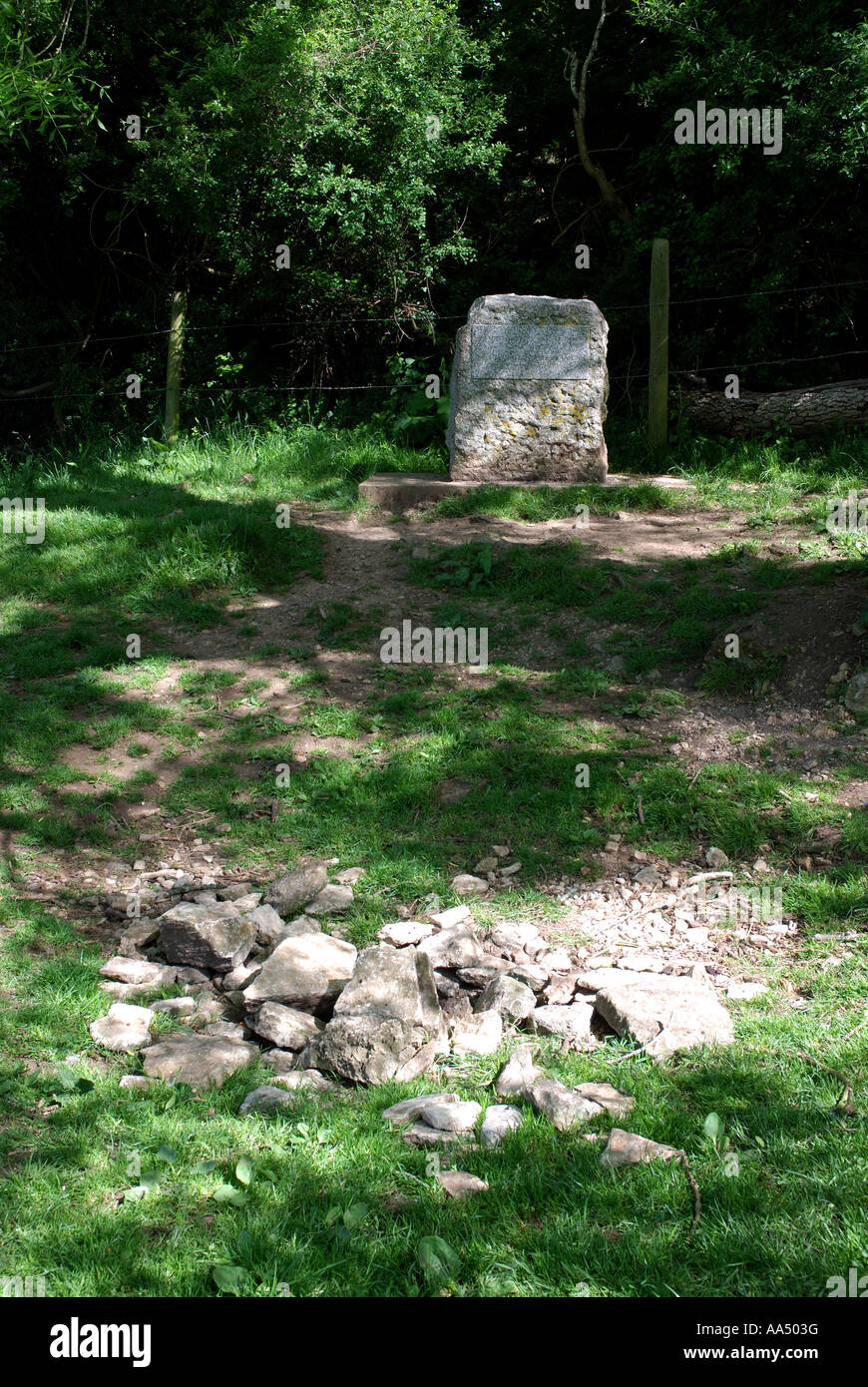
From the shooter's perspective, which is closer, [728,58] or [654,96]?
[728,58]

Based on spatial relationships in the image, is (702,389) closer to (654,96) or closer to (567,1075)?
(654,96)

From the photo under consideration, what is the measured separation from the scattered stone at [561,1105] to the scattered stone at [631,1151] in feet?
0.54

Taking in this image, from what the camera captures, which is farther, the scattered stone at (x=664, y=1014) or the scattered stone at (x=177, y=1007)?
the scattered stone at (x=177, y=1007)

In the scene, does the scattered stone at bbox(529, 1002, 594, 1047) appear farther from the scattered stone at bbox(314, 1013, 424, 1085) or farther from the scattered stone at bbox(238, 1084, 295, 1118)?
the scattered stone at bbox(238, 1084, 295, 1118)

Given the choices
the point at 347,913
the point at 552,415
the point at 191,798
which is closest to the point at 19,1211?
the point at 347,913

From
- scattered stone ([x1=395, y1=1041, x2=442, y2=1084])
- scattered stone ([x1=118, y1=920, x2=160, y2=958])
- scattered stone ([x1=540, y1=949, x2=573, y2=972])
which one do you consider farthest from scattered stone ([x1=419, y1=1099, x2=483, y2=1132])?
scattered stone ([x1=118, y1=920, x2=160, y2=958])

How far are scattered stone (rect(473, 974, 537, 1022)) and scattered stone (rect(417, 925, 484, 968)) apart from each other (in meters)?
0.15

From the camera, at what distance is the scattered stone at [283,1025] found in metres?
3.59

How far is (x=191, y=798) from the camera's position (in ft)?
17.9

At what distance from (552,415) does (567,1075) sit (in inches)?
260
